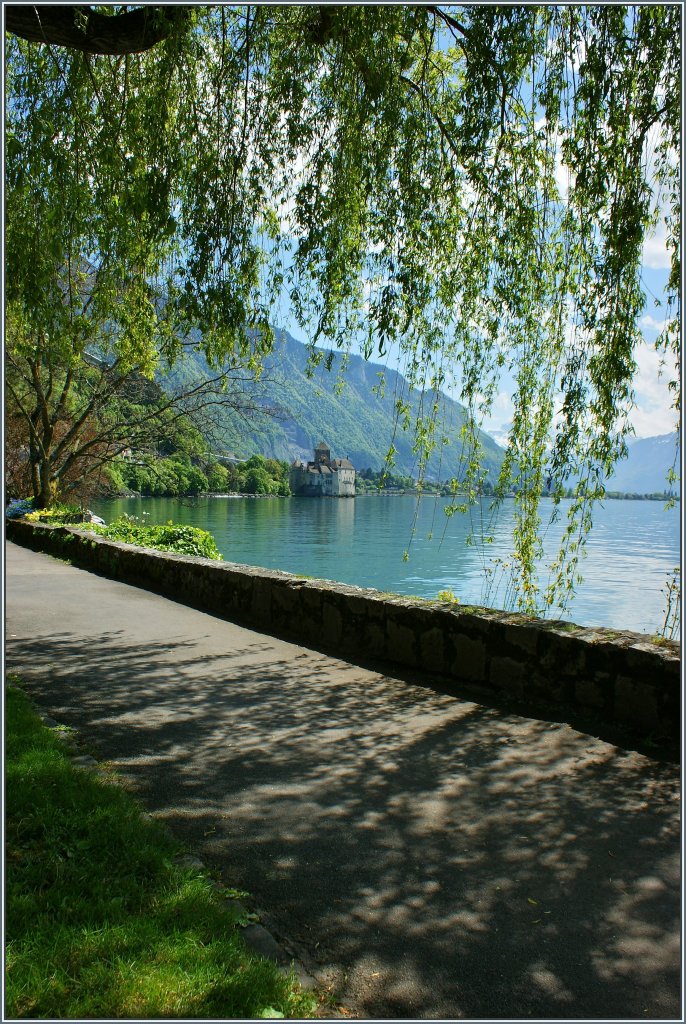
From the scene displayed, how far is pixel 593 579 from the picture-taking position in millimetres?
27141

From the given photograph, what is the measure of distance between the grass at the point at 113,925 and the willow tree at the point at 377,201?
4.17 m

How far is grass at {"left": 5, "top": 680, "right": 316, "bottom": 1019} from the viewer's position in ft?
7.62

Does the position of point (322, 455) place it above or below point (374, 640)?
above

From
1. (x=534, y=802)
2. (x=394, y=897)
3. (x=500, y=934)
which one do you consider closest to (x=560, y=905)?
(x=500, y=934)

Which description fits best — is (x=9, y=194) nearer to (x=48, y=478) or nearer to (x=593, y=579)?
(x=48, y=478)

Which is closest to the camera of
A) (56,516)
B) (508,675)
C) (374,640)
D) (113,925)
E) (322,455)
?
(113,925)

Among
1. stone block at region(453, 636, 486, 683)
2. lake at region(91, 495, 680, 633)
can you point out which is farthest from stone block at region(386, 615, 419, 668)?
lake at region(91, 495, 680, 633)

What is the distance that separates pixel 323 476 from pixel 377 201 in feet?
354

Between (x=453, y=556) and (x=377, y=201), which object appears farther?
(x=453, y=556)

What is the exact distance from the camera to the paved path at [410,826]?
260cm

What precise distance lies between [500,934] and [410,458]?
5.88m

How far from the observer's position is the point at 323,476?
4515 inches

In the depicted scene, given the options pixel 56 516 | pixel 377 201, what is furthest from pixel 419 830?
pixel 56 516

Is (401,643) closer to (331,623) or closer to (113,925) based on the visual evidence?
(331,623)
